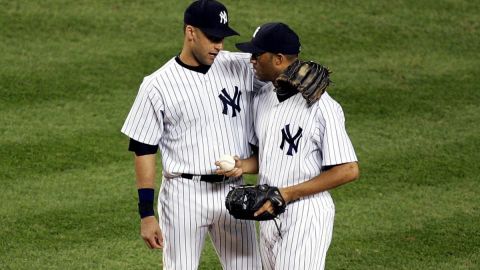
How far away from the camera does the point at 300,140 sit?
5.15m

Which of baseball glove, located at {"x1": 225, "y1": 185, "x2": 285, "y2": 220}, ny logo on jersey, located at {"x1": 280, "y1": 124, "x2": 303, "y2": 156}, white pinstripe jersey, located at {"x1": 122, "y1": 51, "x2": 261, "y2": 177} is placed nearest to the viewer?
baseball glove, located at {"x1": 225, "y1": 185, "x2": 285, "y2": 220}

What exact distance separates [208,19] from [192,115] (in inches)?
19.3

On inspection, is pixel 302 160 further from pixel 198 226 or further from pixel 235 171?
pixel 198 226

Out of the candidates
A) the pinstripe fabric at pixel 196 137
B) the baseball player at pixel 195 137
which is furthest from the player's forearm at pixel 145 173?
the pinstripe fabric at pixel 196 137

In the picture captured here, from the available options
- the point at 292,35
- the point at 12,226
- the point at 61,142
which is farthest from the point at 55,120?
the point at 292,35

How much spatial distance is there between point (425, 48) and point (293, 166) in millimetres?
6050

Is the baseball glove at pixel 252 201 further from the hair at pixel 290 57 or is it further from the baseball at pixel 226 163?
the hair at pixel 290 57

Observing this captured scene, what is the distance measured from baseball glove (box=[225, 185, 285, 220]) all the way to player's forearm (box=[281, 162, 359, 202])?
70 millimetres

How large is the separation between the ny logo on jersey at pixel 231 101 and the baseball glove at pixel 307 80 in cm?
36

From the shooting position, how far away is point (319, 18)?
438 inches

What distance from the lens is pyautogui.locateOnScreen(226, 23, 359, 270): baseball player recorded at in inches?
201

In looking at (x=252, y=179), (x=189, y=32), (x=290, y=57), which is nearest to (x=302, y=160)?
(x=290, y=57)

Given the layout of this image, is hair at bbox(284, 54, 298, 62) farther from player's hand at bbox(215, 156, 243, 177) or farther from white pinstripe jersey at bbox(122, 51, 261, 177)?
player's hand at bbox(215, 156, 243, 177)

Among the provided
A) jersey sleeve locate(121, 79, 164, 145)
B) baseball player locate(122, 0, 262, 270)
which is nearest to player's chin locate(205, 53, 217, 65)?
baseball player locate(122, 0, 262, 270)
